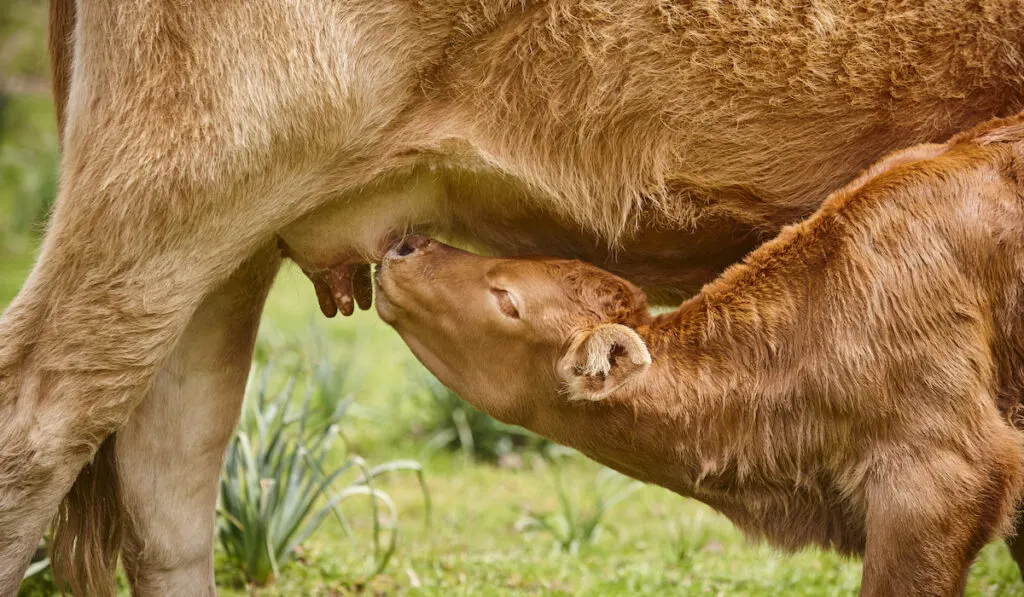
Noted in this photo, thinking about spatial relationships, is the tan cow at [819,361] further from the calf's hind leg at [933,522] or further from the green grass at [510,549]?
the green grass at [510,549]

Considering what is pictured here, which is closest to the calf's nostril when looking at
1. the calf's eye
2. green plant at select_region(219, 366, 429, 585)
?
the calf's eye

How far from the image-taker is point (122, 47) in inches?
130

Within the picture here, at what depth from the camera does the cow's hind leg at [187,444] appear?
404 cm

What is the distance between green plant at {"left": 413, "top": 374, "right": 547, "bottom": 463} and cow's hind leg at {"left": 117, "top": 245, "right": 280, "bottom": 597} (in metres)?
3.82

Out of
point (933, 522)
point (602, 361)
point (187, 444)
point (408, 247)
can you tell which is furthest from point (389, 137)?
point (933, 522)

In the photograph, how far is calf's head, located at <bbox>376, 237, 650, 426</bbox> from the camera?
3791mm

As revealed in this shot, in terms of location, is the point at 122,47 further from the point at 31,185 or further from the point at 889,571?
the point at 31,185

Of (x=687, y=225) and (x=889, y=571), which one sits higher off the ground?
(x=687, y=225)

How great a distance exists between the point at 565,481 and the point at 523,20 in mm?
4575

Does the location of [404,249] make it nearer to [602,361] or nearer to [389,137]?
[389,137]

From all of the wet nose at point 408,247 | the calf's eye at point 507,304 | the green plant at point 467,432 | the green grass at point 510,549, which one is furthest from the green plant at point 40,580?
the green plant at point 467,432

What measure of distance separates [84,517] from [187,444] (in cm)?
42

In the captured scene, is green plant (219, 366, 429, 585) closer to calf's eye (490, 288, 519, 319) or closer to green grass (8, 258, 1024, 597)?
green grass (8, 258, 1024, 597)

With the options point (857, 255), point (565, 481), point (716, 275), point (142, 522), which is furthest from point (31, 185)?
point (857, 255)
